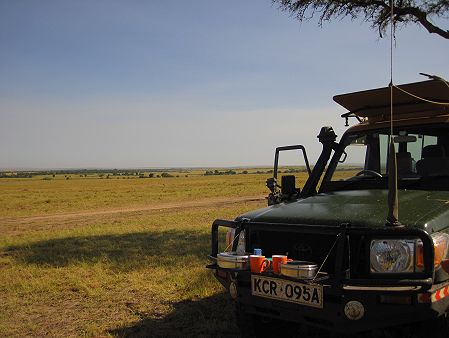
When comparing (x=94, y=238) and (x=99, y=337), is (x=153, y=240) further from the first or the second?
(x=99, y=337)

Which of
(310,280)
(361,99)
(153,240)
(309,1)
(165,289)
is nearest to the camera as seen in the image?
(310,280)

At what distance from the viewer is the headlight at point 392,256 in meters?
3.20

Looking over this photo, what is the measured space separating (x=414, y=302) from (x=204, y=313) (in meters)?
3.00

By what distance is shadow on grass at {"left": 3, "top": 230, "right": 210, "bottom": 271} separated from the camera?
28.6 ft

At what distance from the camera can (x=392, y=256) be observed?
3260mm

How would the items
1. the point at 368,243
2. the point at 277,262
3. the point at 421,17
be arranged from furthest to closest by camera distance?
1. the point at 421,17
2. the point at 277,262
3. the point at 368,243

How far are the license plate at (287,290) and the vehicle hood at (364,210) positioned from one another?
0.50m

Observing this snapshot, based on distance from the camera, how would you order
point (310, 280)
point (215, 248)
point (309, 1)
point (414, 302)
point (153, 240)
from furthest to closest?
point (309, 1) < point (153, 240) < point (215, 248) < point (310, 280) < point (414, 302)

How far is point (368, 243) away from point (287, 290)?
27.0 inches

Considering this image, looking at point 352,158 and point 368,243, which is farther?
point 352,158

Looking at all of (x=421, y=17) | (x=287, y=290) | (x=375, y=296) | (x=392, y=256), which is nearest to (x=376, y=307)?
(x=375, y=296)

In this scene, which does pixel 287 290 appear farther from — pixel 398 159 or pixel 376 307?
pixel 398 159

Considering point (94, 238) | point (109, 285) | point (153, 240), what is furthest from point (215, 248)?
point (94, 238)

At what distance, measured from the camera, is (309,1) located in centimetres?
1263
